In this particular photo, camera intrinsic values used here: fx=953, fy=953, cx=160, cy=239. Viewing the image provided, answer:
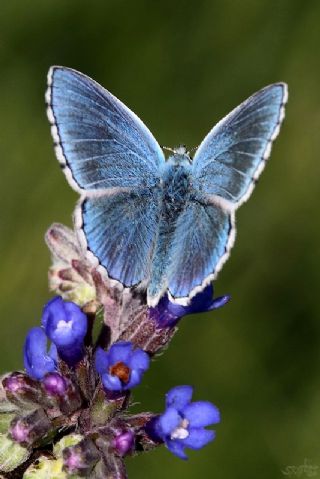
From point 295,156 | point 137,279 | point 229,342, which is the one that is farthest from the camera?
Answer: point 295,156

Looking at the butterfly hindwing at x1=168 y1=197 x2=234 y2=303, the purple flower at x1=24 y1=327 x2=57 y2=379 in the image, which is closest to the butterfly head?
the butterfly hindwing at x1=168 y1=197 x2=234 y2=303

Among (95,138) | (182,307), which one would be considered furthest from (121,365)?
(95,138)

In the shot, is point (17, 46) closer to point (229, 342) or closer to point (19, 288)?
point (19, 288)

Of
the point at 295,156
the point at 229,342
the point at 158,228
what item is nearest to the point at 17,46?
the point at 295,156

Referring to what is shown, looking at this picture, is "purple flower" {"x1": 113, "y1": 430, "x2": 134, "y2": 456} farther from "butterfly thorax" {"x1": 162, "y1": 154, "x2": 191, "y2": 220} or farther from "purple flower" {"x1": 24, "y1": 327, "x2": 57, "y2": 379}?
"butterfly thorax" {"x1": 162, "y1": 154, "x2": 191, "y2": 220}

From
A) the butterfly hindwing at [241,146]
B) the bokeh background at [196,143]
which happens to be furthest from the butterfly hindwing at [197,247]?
the bokeh background at [196,143]

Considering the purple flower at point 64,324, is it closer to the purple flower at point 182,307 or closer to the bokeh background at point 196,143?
the purple flower at point 182,307

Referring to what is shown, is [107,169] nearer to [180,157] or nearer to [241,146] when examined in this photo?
[180,157]
